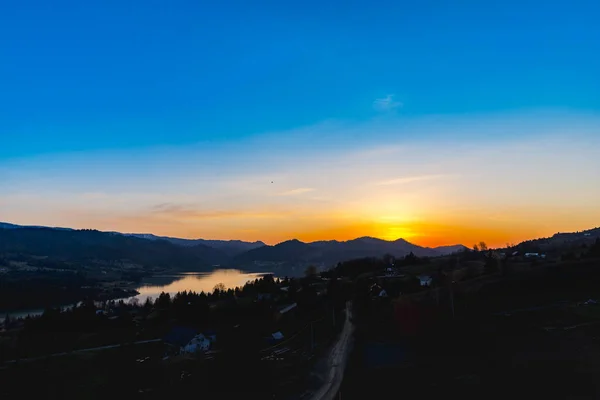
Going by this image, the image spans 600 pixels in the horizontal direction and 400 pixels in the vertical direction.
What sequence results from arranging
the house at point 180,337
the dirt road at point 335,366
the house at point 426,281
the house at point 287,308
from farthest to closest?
the house at point 426,281
the house at point 287,308
the house at point 180,337
the dirt road at point 335,366

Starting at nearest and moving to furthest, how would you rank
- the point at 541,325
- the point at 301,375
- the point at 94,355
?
the point at 301,375, the point at 541,325, the point at 94,355

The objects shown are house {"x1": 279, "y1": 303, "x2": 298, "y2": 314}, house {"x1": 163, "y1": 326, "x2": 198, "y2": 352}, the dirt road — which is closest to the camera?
the dirt road

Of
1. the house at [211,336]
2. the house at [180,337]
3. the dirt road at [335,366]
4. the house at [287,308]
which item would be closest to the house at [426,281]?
the house at [287,308]

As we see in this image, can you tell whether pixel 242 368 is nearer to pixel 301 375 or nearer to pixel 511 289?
pixel 301 375

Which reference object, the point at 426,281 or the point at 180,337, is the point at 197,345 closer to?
the point at 180,337

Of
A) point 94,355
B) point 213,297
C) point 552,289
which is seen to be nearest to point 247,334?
point 94,355

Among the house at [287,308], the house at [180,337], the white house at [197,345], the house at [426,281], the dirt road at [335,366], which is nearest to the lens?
the dirt road at [335,366]

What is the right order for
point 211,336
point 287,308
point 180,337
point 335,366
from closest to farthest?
point 335,366 < point 180,337 < point 211,336 < point 287,308

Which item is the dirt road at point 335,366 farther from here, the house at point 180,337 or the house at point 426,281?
the house at point 426,281


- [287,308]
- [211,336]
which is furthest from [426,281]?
[211,336]

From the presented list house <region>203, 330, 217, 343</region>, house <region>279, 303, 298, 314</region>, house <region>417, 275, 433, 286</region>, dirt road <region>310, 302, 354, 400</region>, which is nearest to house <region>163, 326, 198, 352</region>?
house <region>203, 330, 217, 343</region>

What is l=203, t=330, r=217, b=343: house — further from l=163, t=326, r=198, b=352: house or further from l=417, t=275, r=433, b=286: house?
l=417, t=275, r=433, b=286: house
